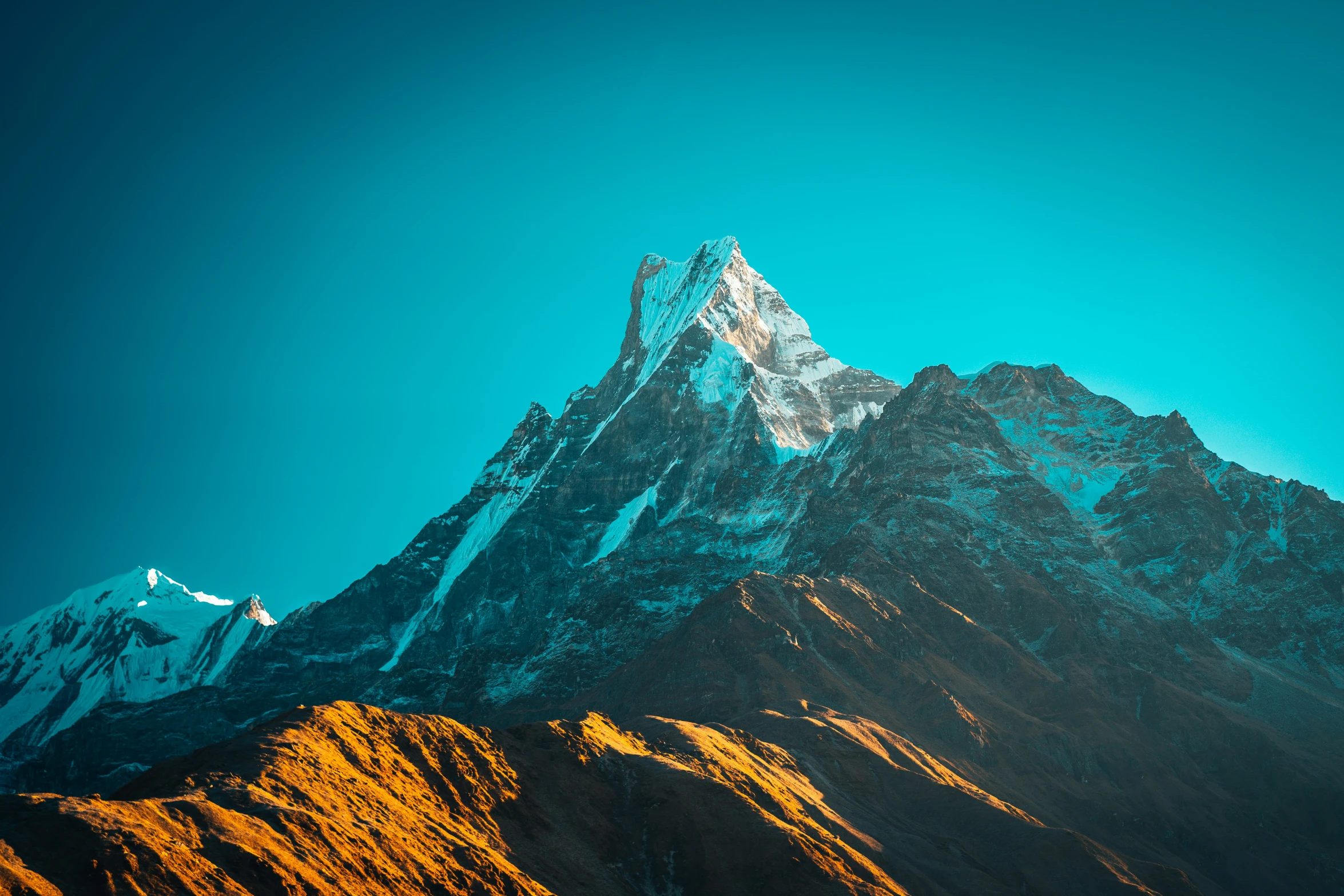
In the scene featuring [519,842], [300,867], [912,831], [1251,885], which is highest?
[1251,885]

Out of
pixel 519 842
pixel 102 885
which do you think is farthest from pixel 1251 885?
pixel 102 885

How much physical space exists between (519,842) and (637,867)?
14.5 m

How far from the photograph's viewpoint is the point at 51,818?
74750 mm

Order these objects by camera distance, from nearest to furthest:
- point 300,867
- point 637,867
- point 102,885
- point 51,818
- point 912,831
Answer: point 102,885
point 51,818
point 300,867
point 637,867
point 912,831

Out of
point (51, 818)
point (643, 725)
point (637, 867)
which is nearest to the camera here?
point (51, 818)

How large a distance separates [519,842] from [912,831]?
60.9 meters

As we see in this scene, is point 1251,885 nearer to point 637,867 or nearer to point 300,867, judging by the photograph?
point 637,867

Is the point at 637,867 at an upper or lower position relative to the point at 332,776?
upper

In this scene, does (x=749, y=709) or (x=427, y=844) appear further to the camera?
(x=749, y=709)

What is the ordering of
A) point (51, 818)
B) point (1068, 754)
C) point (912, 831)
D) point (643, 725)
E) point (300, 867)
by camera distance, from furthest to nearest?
1. point (1068, 754)
2. point (643, 725)
3. point (912, 831)
4. point (300, 867)
5. point (51, 818)

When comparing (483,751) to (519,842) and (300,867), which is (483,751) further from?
(300,867)

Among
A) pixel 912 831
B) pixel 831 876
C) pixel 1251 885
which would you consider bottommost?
pixel 831 876

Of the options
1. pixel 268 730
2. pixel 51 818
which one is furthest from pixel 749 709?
pixel 51 818

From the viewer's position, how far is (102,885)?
7019 cm
